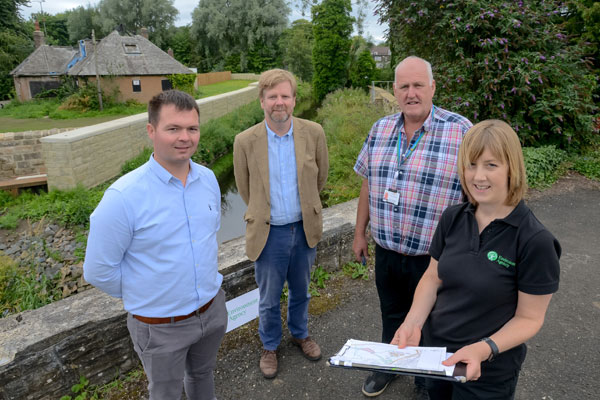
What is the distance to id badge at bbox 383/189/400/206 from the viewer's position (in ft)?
7.51

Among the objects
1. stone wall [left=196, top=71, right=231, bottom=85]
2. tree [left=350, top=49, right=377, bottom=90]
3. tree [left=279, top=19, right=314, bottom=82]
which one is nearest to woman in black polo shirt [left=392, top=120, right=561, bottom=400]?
tree [left=350, top=49, right=377, bottom=90]

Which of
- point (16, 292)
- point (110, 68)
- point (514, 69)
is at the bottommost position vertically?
point (16, 292)

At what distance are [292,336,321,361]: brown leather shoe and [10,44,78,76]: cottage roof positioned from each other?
3085 cm

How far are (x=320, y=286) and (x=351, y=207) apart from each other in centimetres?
121

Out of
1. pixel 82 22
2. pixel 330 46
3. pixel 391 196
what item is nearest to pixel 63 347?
pixel 391 196

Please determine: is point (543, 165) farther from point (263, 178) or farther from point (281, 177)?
point (263, 178)

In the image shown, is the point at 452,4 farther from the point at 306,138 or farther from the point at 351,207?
the point at 306,138

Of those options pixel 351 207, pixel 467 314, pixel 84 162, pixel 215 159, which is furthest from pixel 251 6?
pixel 467 314

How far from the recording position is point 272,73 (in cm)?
244

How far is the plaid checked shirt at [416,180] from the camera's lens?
2195 mm

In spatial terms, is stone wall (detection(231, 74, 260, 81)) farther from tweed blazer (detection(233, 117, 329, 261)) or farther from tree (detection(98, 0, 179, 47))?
tweed blazer (detection(233, 117, 329, 261))

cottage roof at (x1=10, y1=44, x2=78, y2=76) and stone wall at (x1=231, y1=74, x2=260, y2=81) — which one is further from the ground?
cottage roof at (x1=10, y1=44, x2=78, y2=76)

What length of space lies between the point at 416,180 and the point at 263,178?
0.97 metres

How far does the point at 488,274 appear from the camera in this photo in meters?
1.42
